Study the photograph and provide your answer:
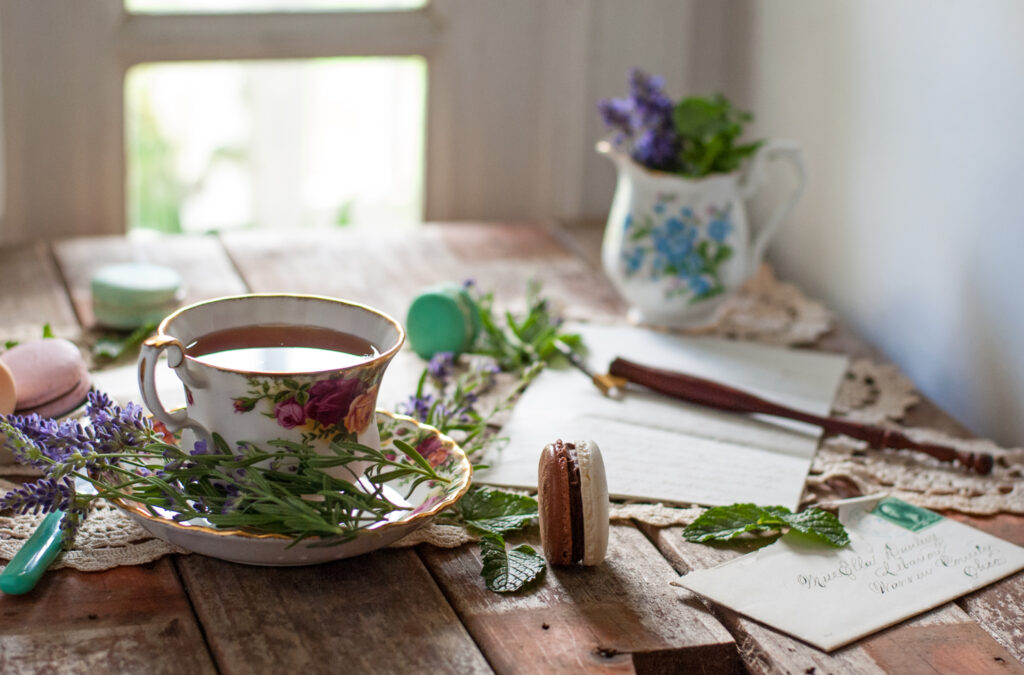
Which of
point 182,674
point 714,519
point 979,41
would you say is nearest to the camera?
Result: point 182,674

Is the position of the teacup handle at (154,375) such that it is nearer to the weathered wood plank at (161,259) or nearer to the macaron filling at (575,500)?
the macaron filling at (575,500)

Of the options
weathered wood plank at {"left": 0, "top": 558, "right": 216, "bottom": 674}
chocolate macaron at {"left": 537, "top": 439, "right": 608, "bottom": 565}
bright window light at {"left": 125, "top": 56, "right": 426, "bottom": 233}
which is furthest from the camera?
bright window light at {"left": 125, "top": 56, "right": 426, "bottom": 233}

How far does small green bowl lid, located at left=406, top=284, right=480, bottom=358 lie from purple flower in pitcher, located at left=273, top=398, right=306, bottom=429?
0.40 m

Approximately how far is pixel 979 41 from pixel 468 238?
2.20 ft

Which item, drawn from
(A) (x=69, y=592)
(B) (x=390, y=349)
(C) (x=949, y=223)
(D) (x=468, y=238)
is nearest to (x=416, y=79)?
(D) (x=468, y=238)

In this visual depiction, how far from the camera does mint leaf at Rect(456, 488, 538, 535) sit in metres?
0.80

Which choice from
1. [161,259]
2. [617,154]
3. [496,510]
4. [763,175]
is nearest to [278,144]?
[161,259]

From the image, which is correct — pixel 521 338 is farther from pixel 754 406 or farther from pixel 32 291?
pixel 32 291

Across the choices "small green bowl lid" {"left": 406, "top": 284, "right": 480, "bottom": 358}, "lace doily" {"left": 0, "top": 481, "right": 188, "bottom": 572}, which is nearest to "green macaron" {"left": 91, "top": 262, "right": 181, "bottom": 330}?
"small green bowl lid" {"left": 406, "top": 284, "right": 480, "bottom": 358}

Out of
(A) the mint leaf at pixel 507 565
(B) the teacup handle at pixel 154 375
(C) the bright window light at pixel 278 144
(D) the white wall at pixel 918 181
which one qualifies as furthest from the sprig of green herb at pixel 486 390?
(C) the bright window light at pixel 278 144

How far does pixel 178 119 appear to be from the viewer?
1.63 metres

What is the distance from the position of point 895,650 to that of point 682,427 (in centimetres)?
33

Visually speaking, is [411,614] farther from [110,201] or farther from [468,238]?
[110,201]

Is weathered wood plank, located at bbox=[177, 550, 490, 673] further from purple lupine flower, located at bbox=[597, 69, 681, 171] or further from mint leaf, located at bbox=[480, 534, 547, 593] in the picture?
purple lupine flower, located at bbox=[597, 69, 681, 171]
